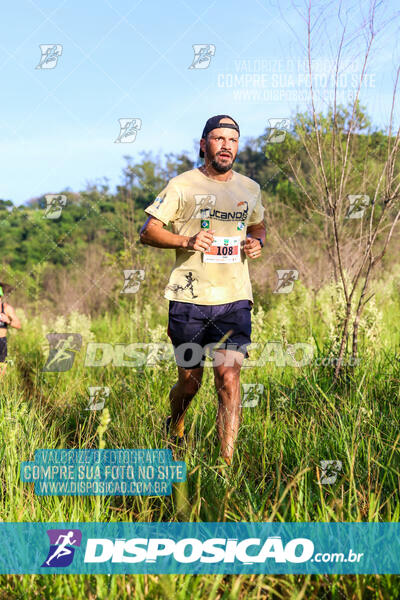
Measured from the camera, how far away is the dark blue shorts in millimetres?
3371

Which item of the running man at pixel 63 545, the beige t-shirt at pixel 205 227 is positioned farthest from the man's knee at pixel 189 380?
the running man at pixel 63 545

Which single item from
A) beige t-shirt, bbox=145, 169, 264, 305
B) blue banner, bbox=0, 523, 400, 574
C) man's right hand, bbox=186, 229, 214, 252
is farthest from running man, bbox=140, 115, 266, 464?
blue banner, bbox=0, 523, 400, 574

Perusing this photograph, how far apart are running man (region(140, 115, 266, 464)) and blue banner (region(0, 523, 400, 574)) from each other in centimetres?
114

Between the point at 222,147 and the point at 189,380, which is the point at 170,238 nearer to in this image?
the point at 222,147

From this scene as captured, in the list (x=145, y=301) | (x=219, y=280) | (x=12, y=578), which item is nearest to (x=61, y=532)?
(x=12, y=578)

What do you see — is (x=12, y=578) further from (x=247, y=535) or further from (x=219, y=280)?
(x=219, y=280)

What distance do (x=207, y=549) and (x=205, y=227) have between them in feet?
6.28

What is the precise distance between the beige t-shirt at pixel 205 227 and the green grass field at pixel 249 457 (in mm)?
734

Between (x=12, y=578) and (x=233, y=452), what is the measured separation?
1267 millimetres

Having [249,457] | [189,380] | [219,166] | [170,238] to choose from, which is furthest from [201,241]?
[249,457]

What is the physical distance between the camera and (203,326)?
3.41 meters

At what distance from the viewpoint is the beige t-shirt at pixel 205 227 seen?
3.31 m

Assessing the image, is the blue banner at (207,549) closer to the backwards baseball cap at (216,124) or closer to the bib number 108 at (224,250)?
the bib number 108 at (224,250)

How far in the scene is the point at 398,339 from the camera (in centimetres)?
521
